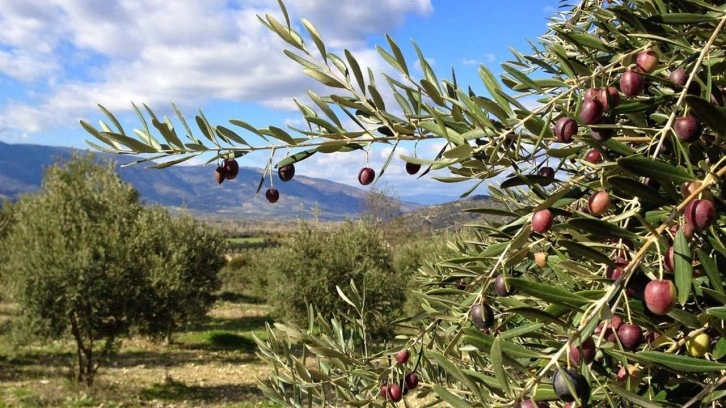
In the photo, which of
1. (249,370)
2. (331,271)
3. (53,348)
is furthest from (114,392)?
(331,271)

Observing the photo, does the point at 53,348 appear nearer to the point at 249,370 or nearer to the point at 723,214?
the point at 249,370

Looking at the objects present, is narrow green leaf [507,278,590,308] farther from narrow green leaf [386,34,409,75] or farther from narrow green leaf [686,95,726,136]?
narrow green leaf [386,34,409,75]

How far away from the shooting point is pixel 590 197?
112 cm

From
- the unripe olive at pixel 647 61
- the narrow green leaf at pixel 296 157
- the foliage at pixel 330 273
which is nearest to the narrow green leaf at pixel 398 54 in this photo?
the narrow green leaf at pixel 296 157

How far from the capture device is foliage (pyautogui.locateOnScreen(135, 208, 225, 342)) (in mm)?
14969

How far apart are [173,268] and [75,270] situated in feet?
13.5

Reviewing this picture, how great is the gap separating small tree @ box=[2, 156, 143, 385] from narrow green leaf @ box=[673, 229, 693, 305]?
13925mm

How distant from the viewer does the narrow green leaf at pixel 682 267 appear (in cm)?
86

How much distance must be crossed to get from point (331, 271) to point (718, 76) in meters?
18.9

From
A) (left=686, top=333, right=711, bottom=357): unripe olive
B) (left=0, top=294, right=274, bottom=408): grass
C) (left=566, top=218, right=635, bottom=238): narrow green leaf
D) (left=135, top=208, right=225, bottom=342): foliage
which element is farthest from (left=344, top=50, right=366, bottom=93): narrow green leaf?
(left=135, top=208, right=225, bottom=342): foliage

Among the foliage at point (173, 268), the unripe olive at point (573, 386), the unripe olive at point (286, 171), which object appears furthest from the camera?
the foliage at point (173, 268)

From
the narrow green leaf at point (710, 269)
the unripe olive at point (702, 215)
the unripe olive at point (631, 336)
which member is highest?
the unripe olive at point (702, 215)

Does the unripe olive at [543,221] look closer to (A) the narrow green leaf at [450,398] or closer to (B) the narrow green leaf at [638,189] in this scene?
(B) the narrow green leaf at [638,189]

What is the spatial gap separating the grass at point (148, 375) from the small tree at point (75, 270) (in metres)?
1.04
